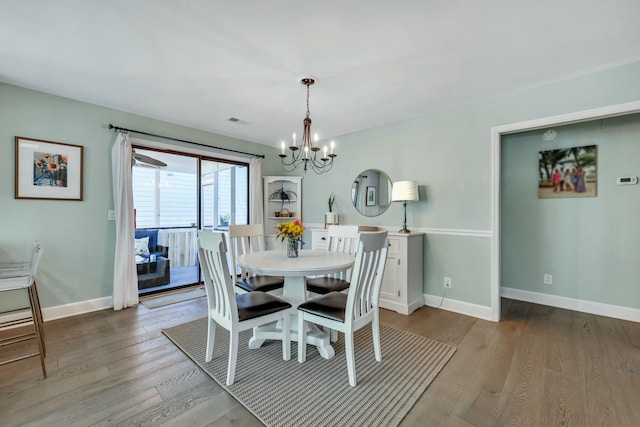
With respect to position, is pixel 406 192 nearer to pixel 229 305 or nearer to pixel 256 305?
pixel 256 305

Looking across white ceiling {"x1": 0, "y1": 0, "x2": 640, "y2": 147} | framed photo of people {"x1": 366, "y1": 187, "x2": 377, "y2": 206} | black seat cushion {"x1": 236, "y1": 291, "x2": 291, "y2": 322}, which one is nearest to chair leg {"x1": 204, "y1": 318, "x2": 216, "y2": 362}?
black seat cushion {"x1": 236, "y1": 291, "x2": 291, "y2": 322}

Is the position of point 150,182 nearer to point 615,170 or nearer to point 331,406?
point 331,406

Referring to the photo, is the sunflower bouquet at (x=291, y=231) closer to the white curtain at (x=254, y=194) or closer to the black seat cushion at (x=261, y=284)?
the black seat cushion at (x=261, y=284)

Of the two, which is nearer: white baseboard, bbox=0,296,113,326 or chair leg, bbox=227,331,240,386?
chair leg, bbox=227,331,240,386

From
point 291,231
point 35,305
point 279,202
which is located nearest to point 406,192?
point 291,231

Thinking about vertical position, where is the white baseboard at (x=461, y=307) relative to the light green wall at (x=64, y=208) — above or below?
below

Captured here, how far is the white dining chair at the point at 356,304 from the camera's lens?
1872 mm

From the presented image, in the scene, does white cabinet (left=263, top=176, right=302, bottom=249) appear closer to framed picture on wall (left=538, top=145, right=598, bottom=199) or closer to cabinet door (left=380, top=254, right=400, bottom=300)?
cabinet door (left=380, top=254, right=400, bottom=300)

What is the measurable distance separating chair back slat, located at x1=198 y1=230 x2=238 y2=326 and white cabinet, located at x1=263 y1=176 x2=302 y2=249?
9.07 feet

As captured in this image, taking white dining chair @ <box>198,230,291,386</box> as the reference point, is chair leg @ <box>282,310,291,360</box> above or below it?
below

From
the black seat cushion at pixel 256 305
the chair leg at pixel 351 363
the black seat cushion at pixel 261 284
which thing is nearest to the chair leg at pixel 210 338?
the black seat cushion at pixel 256 305

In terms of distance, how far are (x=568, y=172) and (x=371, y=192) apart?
2371mm

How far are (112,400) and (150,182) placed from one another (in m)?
2.90

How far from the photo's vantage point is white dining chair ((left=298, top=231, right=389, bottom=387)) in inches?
73.7
